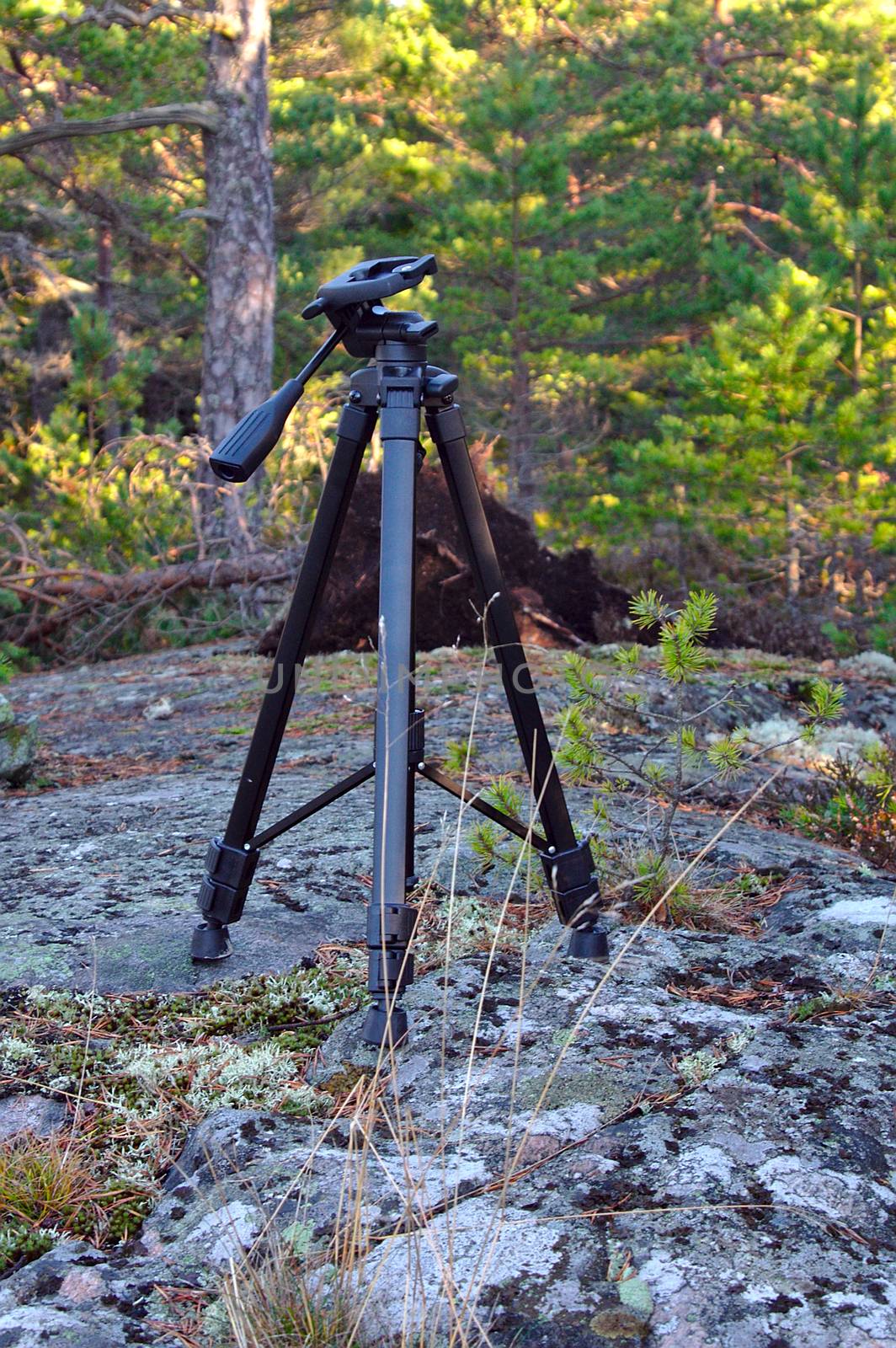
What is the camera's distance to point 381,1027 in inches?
84.1

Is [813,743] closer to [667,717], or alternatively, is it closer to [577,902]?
[667,717]

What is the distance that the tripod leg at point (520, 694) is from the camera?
2416 millimetres

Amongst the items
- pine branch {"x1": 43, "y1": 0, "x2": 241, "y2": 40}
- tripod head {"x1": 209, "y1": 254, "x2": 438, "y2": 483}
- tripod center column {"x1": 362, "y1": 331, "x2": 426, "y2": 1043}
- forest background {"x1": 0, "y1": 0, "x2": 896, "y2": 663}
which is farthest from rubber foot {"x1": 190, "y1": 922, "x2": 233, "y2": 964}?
pine branch {"x1": 43, "y1": 0, "x2": 241, "y2": 40}

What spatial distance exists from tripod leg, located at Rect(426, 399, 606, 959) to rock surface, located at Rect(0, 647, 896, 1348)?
0.14 m

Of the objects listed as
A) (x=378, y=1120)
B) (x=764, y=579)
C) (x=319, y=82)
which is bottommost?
(x=764, y=579)

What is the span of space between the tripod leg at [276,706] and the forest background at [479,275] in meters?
5.30

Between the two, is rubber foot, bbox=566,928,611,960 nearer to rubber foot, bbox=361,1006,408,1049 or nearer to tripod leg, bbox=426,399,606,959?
tripod leg, bbox=426,399,606,959

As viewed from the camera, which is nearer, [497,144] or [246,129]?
[246,129]

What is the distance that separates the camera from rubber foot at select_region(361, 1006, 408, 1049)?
2125 millimetres

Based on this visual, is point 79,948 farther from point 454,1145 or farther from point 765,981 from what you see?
point 765,981

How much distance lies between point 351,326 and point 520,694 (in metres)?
0.82

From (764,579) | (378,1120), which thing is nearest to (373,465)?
(764,579)

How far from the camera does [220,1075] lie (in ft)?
7.10

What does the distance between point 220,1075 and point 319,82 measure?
1771 centimetres
